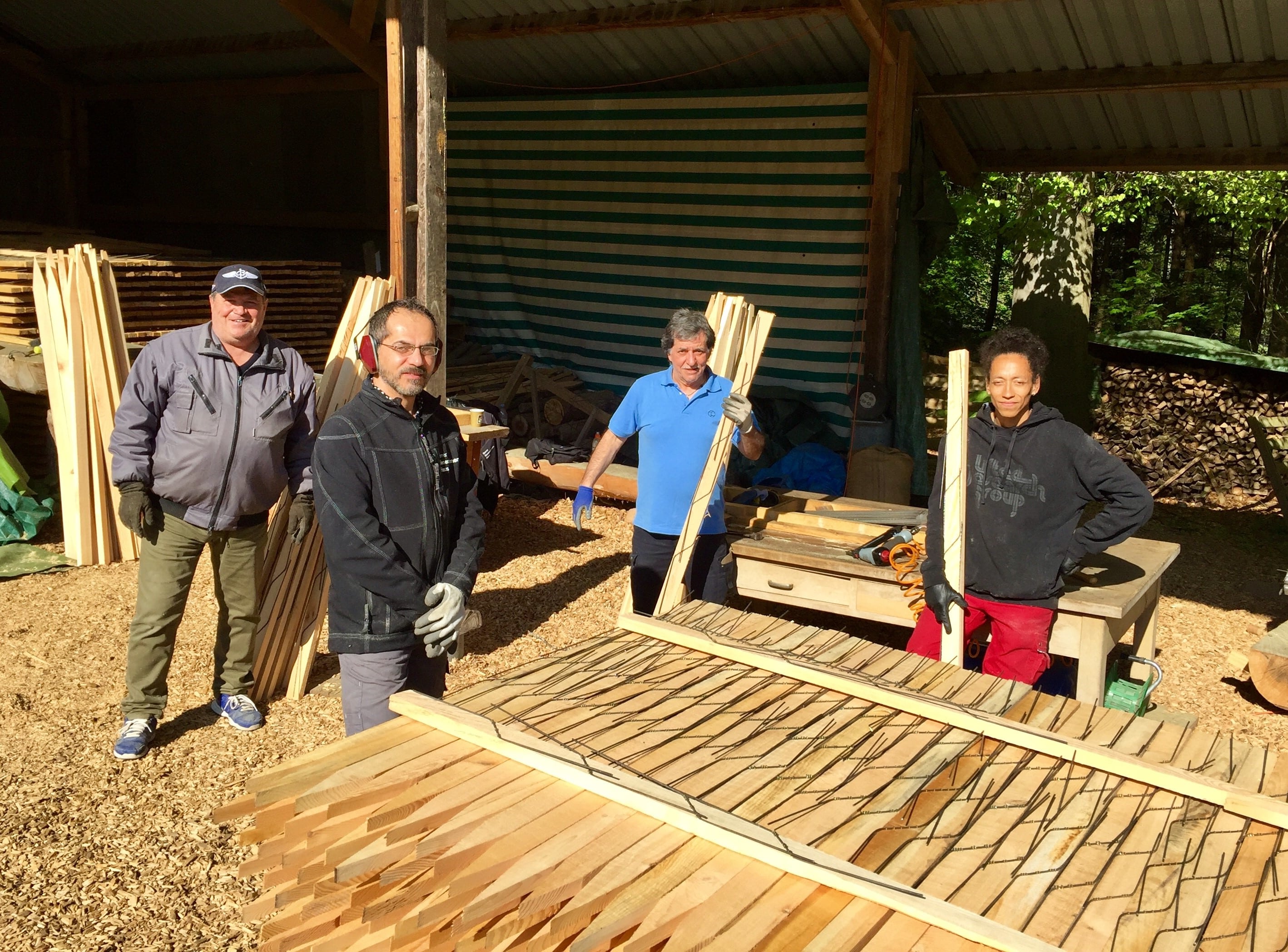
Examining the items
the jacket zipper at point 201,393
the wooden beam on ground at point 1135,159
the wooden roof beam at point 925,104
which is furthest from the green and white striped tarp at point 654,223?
the jacket zipper at point 201,393

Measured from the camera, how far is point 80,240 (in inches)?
399

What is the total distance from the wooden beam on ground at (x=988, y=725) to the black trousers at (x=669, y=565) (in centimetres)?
118

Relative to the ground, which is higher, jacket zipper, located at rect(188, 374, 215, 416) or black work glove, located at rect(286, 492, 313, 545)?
jacket zipper, located at rect(188, 374, 215, 416)

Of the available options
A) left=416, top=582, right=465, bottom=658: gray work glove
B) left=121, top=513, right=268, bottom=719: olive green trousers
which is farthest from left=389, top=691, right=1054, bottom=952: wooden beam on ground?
left=121, top=513, right=268, bottom=719: olive green trousers

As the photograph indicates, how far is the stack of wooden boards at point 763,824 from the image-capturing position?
2.07 meters

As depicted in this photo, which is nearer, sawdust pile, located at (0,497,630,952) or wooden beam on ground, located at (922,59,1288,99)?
sawdust pile, located at (0,497,630,952)

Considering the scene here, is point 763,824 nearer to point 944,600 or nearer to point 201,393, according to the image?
point 944,600

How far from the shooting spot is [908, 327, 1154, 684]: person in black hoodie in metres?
3.92

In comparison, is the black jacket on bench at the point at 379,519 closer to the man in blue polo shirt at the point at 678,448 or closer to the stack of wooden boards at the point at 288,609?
the man in blue polo shirt at the point at 678,448

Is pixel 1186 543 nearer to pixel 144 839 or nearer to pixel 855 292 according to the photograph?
pixel 855 292

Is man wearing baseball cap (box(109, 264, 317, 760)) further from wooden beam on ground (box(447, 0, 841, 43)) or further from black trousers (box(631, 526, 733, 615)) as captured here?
wooden beam on ground (box(447, 0, 841, 43))

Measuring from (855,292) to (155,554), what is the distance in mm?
6545

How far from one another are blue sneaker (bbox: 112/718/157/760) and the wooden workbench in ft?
9.16

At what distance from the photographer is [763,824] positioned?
2365 millimetres
